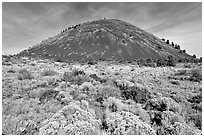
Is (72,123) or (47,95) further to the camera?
(47,95)

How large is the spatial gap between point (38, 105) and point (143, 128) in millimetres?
4729

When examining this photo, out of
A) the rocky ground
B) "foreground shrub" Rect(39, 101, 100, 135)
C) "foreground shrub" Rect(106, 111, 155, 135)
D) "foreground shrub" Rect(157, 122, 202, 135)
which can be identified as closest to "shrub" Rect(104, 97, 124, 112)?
the rocky ground

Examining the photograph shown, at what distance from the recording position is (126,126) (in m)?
5.95

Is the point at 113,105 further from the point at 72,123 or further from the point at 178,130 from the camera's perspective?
the point at 178,130

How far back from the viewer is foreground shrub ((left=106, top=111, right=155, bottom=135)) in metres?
5.73

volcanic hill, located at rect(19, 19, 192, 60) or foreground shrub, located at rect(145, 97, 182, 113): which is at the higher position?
volcanic hill, located at rect(19, 19, 192, 60)

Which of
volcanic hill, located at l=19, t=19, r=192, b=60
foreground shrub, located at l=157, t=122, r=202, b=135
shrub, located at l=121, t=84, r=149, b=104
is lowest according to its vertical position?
foreground shrub, located at l=157, t=122, r=202, b=135

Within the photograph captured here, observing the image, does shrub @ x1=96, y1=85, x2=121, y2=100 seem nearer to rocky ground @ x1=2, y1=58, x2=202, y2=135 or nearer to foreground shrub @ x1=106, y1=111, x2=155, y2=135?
rocky ground @ x1=2, y1=58, x2=202, y2=135

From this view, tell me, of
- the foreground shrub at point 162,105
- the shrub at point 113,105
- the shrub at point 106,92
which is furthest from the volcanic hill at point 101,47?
the shrub at point 113,105

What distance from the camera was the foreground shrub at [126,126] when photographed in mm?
5734

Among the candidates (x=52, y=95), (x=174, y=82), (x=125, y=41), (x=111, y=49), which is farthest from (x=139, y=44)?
(x=52, y=95)

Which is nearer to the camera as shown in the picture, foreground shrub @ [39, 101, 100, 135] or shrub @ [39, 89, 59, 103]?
foreground shrub @ [39, 101, 100, 135]

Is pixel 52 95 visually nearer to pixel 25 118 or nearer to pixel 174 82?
pixel 25 118

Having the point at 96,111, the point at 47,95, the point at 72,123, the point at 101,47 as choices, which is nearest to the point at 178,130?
the point at 96,111
